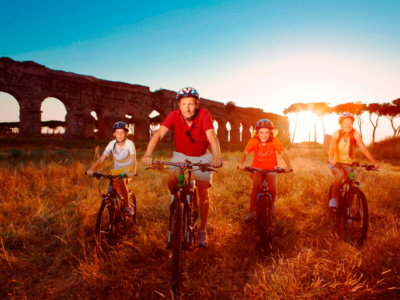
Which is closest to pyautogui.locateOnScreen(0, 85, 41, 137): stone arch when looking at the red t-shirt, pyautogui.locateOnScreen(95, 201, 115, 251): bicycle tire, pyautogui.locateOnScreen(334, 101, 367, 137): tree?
pyautogui.locateOnScreen(95, 201, 115, 251): bicycle tire

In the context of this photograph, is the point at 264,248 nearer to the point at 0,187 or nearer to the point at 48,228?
the point at 48,228

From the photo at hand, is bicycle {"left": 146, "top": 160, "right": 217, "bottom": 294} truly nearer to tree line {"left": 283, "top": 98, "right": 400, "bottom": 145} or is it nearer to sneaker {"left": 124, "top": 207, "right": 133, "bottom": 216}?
sneaker {"left": 124, "top": 207, "right": 133, "bottom": 216}

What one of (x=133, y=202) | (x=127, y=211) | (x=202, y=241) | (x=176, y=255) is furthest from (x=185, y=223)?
(x=133, y=202)

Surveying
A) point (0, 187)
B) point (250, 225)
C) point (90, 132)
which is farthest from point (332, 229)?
point (90, 132)

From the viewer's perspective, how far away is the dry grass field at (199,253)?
211 centimetres

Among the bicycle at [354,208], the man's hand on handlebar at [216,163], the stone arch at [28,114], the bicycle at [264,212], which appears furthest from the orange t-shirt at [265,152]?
the stone arch at [28,114]

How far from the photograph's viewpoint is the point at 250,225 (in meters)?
3.80

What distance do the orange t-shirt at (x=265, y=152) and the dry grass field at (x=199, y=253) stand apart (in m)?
0.98

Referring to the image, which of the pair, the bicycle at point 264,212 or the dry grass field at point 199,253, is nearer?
the dry grass field at point 199,253

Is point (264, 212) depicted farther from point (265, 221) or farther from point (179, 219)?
point (179, 219)

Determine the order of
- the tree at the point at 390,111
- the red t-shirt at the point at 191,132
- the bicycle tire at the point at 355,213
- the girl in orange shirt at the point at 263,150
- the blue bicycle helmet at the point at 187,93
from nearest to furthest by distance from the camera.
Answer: the blue bicycle helmet at the point at 187,93, the red t-shirt at the point at 191,132, the bicycle tire at the point at 355,213, the girl in orange shirt at the point at 263,150, the tree at the point at 390,111

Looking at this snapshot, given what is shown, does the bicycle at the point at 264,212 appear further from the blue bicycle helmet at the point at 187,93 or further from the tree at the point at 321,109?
the tree at the point at 321,109

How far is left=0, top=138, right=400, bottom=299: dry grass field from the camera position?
211 cm

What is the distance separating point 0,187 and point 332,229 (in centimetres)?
637
